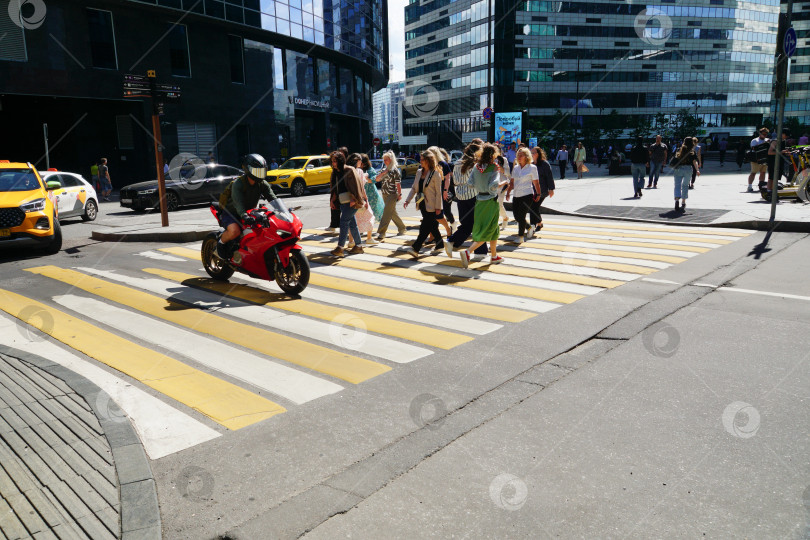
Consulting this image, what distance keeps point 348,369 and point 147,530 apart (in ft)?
8.35

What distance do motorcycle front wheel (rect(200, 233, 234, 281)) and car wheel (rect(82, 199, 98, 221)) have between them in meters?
11.2

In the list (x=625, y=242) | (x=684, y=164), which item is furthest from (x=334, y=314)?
(x=684, y=164)

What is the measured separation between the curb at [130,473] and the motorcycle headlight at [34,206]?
849 centimetres

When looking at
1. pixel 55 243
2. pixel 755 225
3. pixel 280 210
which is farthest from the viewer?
pixel 755 225

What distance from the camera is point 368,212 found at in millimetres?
12773

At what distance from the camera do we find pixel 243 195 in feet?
27.3

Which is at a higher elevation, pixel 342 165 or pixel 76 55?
pixel 76 55

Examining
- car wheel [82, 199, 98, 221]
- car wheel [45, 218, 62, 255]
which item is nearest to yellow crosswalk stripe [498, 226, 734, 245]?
car wheel [45, 218, 62, 255]

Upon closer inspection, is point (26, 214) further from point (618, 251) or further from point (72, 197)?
point (618, 251)

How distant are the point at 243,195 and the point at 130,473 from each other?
17.3 ft

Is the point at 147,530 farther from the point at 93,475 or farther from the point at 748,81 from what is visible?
the point at 748,81

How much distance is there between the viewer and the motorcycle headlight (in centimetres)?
1184

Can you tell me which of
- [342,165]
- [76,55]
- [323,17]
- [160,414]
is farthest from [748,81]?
[160,414]

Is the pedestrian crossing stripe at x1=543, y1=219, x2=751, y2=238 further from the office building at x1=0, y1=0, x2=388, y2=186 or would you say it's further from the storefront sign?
the storefront sign
